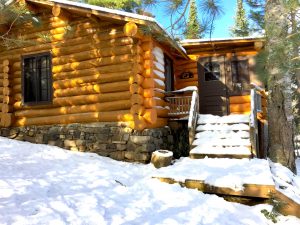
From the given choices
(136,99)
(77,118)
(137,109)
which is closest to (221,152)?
(137,109)

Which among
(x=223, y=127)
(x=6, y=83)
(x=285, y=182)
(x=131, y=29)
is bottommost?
(x=285, y=182)

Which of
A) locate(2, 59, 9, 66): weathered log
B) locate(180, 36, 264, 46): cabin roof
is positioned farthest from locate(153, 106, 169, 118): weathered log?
locate(2, 59, 9, 66): weathered log

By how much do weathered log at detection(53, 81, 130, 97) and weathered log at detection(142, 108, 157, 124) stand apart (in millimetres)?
943

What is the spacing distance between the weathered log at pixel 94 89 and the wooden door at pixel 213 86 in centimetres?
437

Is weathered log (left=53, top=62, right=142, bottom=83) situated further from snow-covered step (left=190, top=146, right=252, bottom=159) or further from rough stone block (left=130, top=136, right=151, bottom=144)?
snow-covered step (left=190, top=146, right=252, bottom=159)

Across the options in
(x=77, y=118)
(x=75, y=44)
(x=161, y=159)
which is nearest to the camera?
(x=161, y=159)

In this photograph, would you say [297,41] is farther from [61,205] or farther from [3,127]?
[3,127]

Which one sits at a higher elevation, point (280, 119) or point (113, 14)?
point (113, 14)

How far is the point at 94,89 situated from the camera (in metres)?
9.06

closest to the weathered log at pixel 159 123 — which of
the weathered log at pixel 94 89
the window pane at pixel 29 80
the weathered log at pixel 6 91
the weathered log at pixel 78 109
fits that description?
the weathered log at pixel 78 109

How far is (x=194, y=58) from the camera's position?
39.5ft

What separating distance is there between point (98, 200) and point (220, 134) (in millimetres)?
4645

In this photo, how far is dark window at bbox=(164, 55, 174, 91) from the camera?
11070mm

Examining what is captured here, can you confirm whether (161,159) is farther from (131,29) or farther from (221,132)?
(131,29)
